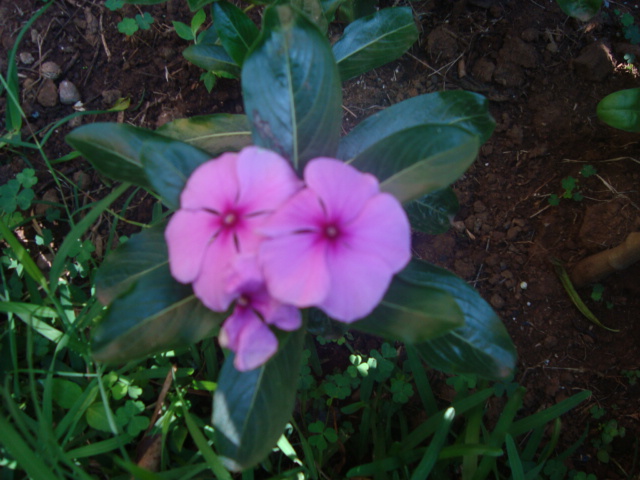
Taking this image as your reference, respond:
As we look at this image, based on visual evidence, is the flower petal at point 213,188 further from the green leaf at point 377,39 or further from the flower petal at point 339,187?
the green leaf at point 377,39

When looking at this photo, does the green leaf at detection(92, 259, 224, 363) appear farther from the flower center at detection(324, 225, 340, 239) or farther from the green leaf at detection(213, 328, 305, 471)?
the flower center at detection(324, 225, 340, 239)

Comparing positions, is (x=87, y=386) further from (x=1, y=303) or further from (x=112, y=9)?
(x=112, y=9)

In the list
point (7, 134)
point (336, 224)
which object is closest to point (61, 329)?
point (7, 134)

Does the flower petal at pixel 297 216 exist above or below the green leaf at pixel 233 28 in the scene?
below

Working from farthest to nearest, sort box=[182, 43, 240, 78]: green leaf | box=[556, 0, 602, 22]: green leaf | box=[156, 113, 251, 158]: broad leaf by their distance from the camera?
box=[556, 0, 602, 22]: green leaf
box=[182, 43, 240, 78]: green leaf
box=[156, 113, 251, 158]: broad leaf

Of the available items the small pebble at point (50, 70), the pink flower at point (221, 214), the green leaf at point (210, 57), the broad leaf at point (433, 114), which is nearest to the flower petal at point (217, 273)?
the pink flower at point (221, 214)

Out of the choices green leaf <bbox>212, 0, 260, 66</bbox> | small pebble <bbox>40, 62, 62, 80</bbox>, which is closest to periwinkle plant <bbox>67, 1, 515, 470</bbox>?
green leaf <bbox>212, 0, 260, 66</bbox>
